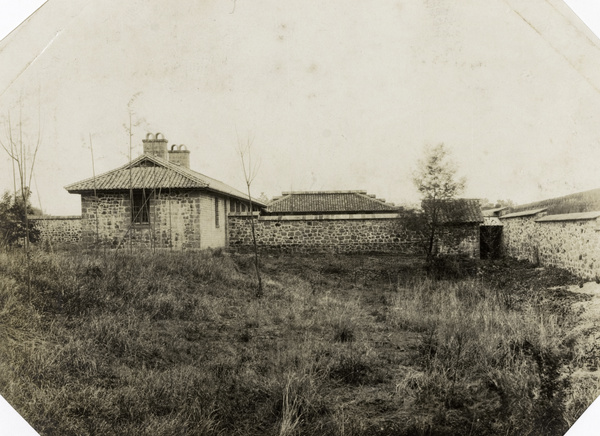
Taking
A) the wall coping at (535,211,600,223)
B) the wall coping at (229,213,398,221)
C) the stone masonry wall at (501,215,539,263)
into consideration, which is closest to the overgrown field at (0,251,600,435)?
the wall coping at (535,211,600,223)

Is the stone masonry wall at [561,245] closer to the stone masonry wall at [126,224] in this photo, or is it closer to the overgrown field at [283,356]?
the overgrown field at [283,356]

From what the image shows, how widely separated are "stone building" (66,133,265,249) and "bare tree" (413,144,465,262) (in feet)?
5.38

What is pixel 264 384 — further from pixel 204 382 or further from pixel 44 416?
pixel 44 416

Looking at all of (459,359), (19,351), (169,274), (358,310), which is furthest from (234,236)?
(459,359)

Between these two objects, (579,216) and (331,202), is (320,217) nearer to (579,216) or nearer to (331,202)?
(331,202)

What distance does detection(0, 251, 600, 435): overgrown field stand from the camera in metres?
2.15

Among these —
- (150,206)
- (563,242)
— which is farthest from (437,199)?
(150,206)

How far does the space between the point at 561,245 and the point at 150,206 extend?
4.48m

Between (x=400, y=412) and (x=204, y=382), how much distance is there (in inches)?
44.4

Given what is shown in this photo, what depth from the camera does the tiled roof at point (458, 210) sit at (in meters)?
3.32

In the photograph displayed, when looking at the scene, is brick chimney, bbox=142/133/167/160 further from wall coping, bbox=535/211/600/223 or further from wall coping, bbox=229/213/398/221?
wall coping, bbox=535/211/600/223

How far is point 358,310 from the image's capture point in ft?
11.4

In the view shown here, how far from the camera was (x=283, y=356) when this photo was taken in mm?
2504

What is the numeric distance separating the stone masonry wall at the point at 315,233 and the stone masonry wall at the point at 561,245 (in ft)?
5.08
